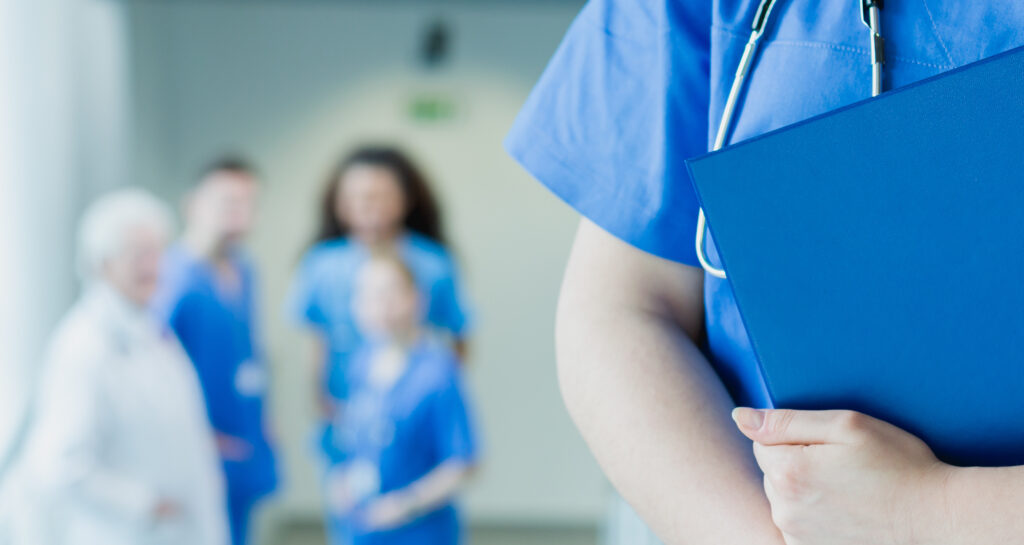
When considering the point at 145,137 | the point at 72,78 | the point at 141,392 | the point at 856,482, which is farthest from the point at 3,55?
the point at 856,482

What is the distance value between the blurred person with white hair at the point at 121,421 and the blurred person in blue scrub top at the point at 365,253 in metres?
0.68

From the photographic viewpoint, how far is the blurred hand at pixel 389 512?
3.01 m

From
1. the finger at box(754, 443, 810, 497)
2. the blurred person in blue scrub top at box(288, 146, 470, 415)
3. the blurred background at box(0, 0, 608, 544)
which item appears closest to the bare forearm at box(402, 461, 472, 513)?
the blurred person in blue scrub top at box(288, 146, 470, 415)

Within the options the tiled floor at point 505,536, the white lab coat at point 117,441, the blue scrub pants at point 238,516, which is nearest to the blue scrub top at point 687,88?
the white lab coat at point 117,441

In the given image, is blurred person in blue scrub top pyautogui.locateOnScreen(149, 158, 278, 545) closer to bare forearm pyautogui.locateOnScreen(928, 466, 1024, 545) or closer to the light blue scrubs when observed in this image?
the light blue scrubs

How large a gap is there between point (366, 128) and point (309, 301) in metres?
1.32

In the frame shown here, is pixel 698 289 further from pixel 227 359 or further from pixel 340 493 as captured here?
pixel 227 359

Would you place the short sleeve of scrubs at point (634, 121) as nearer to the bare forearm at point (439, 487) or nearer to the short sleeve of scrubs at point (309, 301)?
the bare forearm at point (439, 487)

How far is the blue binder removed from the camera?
0.44 m

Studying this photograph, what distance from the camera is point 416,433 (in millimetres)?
3051

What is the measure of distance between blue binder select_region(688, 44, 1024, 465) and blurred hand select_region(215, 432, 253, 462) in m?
3.20

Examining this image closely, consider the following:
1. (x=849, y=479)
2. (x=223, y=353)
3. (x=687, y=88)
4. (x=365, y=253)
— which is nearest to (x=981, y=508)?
(x=849, y=479)

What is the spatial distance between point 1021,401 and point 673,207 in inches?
8.2

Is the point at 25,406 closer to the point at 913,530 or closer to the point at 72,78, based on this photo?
the point at 72,78
